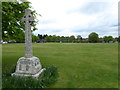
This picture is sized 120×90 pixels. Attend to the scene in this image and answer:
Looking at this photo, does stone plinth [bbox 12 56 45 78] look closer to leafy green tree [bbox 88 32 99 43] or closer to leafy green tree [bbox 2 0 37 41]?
leafy green tree [bbox 2 0 37 41]

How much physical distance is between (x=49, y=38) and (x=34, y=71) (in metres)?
92.4

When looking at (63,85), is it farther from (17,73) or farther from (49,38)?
(49,38)

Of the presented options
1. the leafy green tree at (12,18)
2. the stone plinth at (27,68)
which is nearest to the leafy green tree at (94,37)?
the leafy green tree at (12,18)

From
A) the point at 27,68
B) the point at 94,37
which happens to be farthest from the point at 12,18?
the point at 94,37

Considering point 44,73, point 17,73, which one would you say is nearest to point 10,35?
point 17,73

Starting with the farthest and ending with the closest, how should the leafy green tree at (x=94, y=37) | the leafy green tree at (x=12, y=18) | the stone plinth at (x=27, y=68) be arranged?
1. the leafy green tree at (x=94, y=37)
2. the leafy green tree at (x=12, y=18)
3. the stone plinth at (x=27, y=68)

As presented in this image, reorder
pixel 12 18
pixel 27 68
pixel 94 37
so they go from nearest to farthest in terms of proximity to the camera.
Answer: pixel 27 68 → pixel 12 18 → pixel 94 37

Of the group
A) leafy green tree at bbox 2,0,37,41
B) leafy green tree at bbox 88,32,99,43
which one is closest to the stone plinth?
leafy green tree at bbox 2,0,37,41

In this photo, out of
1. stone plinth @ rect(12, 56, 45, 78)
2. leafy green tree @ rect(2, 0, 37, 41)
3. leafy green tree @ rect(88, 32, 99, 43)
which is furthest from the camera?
leafy green tree @ rect(88, 32, 99, 43)

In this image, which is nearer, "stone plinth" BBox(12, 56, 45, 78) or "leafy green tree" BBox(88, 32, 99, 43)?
"stone plinth" BBox(12, 56, 45, 78)

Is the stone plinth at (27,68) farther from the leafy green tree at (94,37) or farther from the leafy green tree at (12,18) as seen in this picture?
the leafy green tree at (94,37)

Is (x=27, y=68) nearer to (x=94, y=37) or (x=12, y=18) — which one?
(x=12, y=18)

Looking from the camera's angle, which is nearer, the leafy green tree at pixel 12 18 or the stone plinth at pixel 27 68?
the stone plinth at pixel 27 68

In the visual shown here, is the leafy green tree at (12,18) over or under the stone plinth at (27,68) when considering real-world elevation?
over
